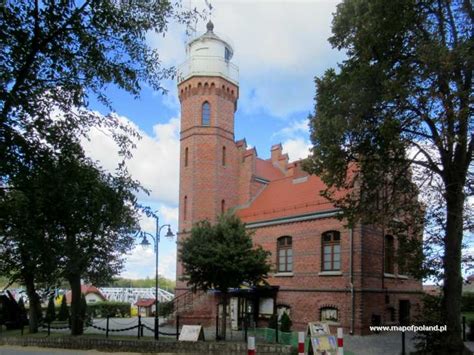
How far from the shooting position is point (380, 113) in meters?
14.6

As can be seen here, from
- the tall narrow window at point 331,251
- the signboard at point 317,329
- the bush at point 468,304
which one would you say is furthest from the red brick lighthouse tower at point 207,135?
the bush at point 468,304

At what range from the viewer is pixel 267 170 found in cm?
3606

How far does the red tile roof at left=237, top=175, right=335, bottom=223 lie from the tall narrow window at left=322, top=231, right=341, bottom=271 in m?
1.38

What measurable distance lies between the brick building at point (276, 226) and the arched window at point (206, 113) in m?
0.07

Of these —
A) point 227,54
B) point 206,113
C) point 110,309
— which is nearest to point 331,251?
point 206,113

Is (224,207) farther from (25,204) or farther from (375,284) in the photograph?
(25,204)

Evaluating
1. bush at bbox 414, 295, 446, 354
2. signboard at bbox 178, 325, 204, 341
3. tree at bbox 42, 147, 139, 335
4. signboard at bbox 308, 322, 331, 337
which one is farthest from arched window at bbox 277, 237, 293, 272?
tree at bbox 42, 147, 139, 335

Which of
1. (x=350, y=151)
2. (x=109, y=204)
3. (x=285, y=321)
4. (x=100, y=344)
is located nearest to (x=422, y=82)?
(x=350, y=151)

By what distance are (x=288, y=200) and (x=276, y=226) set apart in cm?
203

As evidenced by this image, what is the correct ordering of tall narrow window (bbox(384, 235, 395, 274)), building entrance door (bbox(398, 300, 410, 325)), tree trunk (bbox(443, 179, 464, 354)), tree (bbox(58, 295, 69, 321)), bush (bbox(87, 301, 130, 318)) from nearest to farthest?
tree trunk (bbox(443, 179, 464, 354))
tall narrow window (bbox(384, 235, 395, 274))
building entrance door (bbox(398, 300, 410, 325))
tree (bbox(58, 295, 69, 321))
bush (bbox(87, 301, 130, 318))

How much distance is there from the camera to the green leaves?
20047mm

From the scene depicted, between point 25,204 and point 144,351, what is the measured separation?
12.7 metres

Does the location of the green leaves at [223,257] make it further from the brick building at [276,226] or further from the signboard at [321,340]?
the signboard at [321,340]

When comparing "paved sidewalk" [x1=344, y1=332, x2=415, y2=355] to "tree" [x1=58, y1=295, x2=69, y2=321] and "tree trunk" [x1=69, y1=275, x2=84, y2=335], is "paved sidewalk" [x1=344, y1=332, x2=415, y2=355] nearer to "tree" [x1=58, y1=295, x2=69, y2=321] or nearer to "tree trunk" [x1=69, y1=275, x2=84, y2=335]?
"tree trunk" [x1=69, y1=275, x2=84, y2=335]
